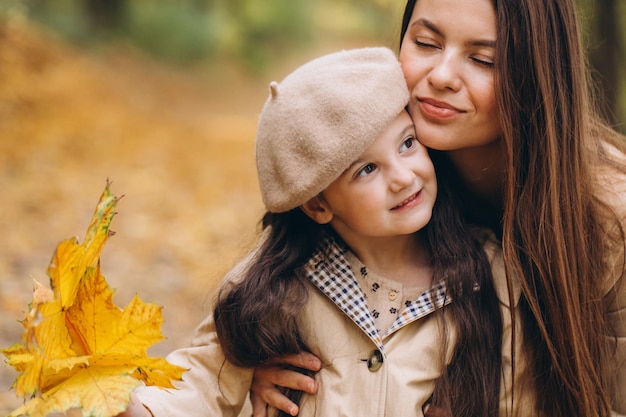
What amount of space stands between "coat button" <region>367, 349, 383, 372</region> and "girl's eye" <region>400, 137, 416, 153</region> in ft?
1.81

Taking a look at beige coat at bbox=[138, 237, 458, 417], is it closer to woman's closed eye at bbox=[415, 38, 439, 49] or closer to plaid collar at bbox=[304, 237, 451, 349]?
plaid collar at bbox=[304, 237, 451, 349]

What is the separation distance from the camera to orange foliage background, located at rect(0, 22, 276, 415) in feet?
16.6

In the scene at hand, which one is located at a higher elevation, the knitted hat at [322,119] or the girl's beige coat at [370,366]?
the knitted hat at [322,119]

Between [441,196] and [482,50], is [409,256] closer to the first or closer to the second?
[441,196]

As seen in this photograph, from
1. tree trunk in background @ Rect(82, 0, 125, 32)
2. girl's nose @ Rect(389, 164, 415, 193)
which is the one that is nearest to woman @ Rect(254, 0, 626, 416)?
girl's nose @ Rect(389, 164, 415, 193)

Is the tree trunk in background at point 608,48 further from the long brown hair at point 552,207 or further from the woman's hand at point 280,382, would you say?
the woman's hand at point 280,382

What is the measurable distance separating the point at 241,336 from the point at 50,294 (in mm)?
734

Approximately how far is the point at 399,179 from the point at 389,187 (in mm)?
38

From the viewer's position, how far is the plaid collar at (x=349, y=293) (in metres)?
2.15

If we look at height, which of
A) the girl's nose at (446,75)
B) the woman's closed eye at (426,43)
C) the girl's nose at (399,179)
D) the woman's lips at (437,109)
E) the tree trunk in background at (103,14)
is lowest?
the girl's nose at (399,179)

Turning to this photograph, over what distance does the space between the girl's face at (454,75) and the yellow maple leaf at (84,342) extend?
930 millimetres

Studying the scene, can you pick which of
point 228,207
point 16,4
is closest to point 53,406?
point 228,207

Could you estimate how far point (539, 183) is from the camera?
2170mm

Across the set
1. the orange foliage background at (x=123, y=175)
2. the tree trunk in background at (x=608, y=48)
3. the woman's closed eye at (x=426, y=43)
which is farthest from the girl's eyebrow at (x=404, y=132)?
the tree trunk in background at (x=608, y=48)
